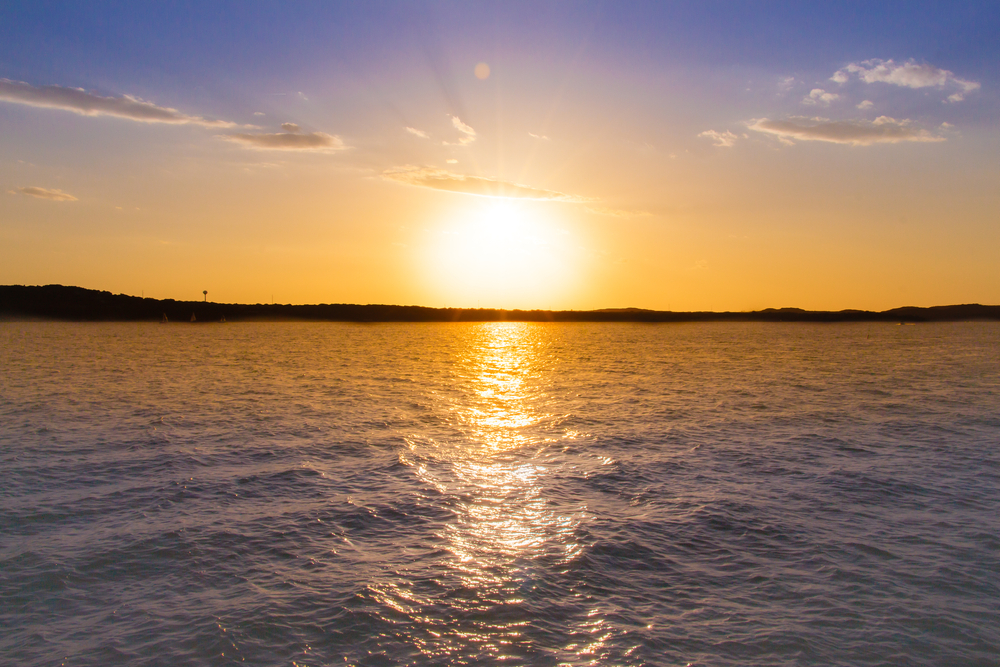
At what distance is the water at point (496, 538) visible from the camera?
25.9 feet

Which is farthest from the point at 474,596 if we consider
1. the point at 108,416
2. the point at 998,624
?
the point at 108,416

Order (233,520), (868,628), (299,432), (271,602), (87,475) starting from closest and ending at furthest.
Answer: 1. (868,628)
2. (271,602)
3. (233,520)
4. (87,475)
5. (299,432)

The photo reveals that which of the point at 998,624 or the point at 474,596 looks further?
the point at 474,596

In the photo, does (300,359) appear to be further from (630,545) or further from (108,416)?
(630,545)

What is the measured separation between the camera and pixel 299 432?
21.8 metres

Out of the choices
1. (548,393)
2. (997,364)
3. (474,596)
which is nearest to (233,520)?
(474,596)

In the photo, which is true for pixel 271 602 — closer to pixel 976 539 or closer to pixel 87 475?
pixel 87 475

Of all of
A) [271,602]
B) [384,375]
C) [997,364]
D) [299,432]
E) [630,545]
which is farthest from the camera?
[997,364]

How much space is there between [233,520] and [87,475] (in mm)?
6444

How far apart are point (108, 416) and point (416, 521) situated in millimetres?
19414

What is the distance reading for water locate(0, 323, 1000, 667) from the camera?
25.9ft

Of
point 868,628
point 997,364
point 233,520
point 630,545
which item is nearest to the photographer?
point 868,628

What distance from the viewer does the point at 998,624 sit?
27.6 ft

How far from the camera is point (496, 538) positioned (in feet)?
37.7
